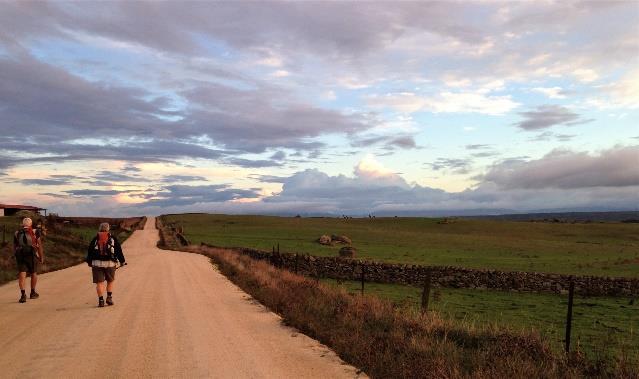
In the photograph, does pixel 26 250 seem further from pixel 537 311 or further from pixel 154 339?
pixel 537 311

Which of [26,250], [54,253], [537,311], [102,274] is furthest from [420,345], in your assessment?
[54,253]

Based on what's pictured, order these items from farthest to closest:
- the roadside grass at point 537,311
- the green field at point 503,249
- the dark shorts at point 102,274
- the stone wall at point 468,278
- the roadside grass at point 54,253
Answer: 1. the green field at point 503,249
2. the stone wall at point 468,278
3. the roadside grass at point 54,253
4. the roadside grass at point 537,311
5. the dark shorts at point 102,274

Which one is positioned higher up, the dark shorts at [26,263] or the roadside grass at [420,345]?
the dark shorts at [26,263]

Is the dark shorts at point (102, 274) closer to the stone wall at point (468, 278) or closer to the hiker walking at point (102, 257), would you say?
the hiker walking at point (102, 257)

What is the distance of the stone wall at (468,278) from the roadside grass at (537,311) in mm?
1447

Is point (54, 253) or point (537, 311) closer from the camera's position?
point (537, 311)

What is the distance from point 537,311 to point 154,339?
22.0m

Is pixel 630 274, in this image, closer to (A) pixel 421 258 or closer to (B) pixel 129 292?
(A) pixel 421 258

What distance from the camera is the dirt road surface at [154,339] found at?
848cm

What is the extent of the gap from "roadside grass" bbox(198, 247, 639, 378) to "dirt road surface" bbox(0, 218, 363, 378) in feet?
1.59

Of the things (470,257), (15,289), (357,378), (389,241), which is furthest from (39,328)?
(389,241)

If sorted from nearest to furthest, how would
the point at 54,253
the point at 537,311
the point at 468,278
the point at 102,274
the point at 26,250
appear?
the point at 102,274
the point at 26,250
the point at 537,311
the point at 468,278
the point at 54,253

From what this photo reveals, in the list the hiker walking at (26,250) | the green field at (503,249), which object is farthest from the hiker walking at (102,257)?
the green field at (503,249)

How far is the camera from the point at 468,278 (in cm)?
3709
